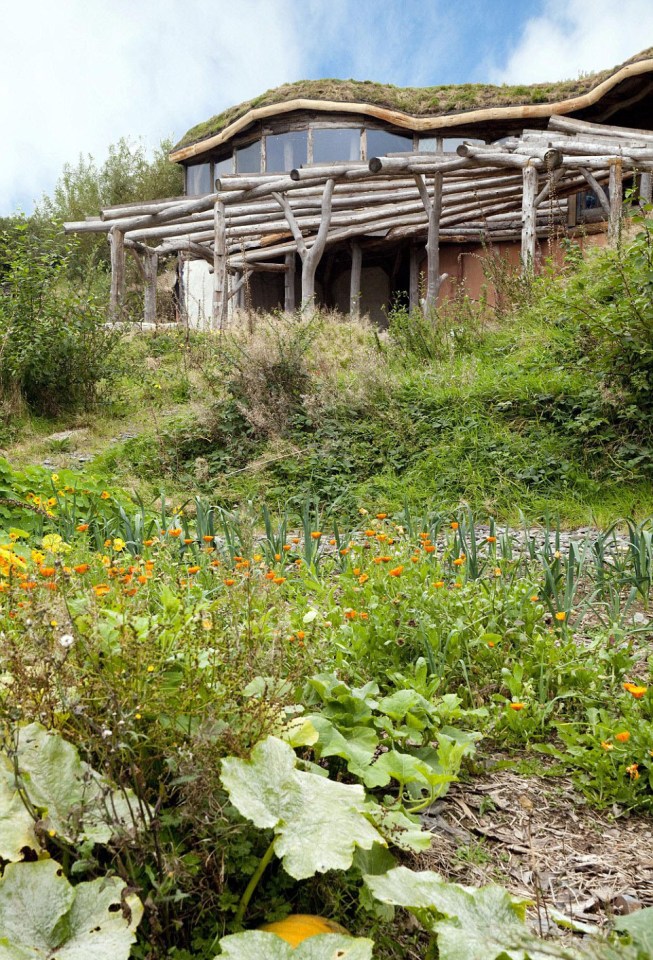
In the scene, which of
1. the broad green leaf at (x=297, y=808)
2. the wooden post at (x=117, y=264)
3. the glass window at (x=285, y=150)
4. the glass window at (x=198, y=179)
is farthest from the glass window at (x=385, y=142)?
the broad green leaf at (x=297, y=808)

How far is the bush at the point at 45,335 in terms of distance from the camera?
319 inches

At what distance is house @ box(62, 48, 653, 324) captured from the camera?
12031mm

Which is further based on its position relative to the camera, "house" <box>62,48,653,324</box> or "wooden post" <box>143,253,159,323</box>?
"wooden post" <box>143,253,159,323</box>

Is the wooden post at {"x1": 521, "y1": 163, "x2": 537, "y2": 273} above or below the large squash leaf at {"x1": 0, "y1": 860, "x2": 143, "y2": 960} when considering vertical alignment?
above

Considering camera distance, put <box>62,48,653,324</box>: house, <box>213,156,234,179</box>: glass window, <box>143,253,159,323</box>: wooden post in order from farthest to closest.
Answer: <box>213,156,234,179</box>: glass window, <box>143,253,159,323</box>: wooden post, <box>62,48,653,324</box>: house

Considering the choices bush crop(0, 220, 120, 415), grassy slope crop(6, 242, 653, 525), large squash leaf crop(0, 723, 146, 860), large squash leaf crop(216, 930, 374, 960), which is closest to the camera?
large squash leaf crop(216, 930, 374, 960)

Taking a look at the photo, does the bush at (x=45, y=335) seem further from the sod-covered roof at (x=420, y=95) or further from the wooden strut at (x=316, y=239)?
the sod-covered roof at (x=420, y=95)

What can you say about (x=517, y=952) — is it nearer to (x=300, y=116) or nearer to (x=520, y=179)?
(x=520, y=179)

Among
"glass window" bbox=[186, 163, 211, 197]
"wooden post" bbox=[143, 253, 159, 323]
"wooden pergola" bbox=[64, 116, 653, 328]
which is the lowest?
"wooden post" bbox=[143, 253, 159, 323]

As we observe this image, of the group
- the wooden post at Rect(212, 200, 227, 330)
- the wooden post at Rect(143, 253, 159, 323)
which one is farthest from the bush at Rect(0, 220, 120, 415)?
the wooden post at Rect(143, 253, 159, 323)

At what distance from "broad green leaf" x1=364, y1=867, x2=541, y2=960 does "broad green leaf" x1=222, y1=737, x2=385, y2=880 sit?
86mm

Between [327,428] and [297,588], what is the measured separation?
3.75 m

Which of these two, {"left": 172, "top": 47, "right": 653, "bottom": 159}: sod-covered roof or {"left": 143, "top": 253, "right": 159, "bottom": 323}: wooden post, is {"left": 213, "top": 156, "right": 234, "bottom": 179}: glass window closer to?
{"left": 172, "top": 47, "right": 653, "bottom": 159}: sod-covered roof

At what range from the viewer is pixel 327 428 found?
6.76 meters
